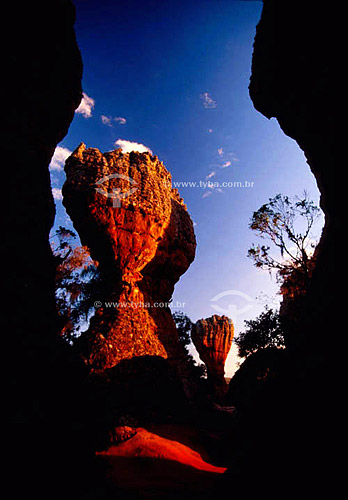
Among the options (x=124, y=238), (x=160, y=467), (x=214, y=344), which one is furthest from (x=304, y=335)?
(x=214, y=344)

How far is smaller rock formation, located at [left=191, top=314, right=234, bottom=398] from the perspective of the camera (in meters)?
26.5

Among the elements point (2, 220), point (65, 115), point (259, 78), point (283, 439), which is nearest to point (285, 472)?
point (283, 439)

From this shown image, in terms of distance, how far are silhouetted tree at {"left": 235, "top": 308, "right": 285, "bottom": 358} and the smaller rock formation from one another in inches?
305

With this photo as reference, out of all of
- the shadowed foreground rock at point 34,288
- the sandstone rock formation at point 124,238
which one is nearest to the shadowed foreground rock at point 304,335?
the shadowed foreground rock at point 34,288

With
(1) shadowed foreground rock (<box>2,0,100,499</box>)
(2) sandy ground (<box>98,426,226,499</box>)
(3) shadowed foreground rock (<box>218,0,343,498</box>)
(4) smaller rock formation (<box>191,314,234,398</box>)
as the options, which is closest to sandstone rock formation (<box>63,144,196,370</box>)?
(2) sandy ground (<box>98,426,226,499</box>)

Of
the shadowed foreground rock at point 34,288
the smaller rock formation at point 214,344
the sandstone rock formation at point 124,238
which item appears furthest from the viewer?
the smaller rock formation at point 214,344

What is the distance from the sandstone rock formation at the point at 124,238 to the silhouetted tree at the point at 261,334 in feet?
19.9

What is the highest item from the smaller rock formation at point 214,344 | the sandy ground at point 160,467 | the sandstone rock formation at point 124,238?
the sandstone rock formation at point 124,238

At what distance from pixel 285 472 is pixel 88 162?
18321mm

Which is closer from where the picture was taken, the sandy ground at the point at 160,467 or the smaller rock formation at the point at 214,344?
the sandy ground at the point at 160,467

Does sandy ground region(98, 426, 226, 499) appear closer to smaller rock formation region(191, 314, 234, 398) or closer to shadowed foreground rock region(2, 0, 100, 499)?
shadowed foreground rock region(2, 0, 100, 499)

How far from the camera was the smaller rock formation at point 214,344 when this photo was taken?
87.0ft

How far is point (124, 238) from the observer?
56.0ft

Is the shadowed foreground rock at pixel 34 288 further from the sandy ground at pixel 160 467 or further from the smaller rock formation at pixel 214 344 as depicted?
the smaller rock formation at pixel 214 344
